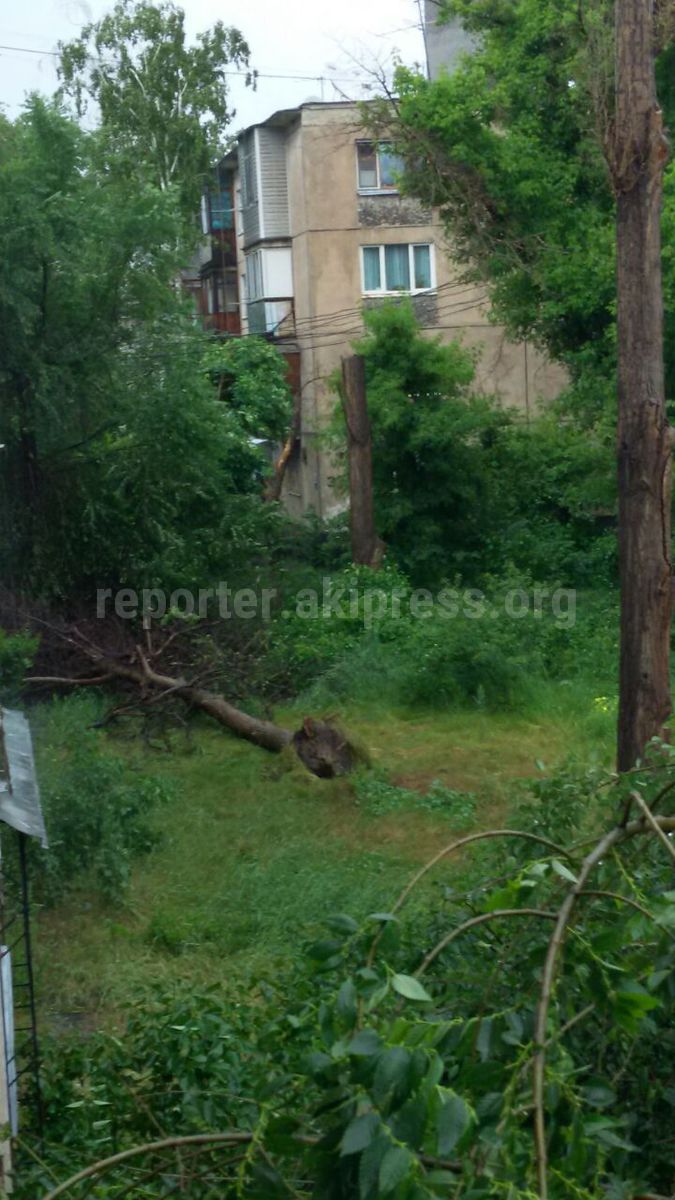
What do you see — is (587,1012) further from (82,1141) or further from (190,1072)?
(82,1141)

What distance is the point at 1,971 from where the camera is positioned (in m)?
5.02

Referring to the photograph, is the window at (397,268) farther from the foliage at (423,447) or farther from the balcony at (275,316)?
the foliage at (423,447)

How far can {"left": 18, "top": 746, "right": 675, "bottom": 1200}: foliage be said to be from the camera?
194cm

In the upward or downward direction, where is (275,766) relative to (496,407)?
downward

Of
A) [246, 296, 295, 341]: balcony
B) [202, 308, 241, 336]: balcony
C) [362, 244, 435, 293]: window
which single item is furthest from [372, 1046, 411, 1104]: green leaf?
[202, 308, 241, 336]: balcony

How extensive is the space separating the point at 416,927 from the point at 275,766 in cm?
744

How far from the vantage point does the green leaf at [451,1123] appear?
1.86 meters

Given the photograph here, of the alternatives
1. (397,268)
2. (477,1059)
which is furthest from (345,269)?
(477,1059)

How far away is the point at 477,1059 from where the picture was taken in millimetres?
2289

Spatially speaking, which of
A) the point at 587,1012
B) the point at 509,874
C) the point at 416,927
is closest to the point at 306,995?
the point at 416,927

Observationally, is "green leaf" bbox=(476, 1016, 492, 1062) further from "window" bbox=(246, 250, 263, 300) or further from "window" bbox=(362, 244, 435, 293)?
"window" bbox=(246, 250, 263, 300)

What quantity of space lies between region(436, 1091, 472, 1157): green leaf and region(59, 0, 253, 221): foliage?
Result: 30088 mm

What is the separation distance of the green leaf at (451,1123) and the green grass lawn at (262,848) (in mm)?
4971

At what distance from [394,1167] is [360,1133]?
86mm
